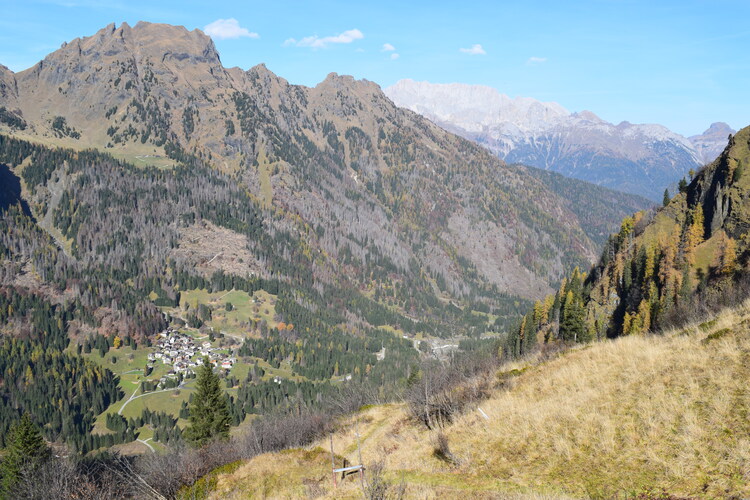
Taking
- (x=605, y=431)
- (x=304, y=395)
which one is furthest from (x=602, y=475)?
(x=304, y=395)

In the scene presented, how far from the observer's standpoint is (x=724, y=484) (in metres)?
14.8

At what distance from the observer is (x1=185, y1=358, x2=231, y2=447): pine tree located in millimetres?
60188

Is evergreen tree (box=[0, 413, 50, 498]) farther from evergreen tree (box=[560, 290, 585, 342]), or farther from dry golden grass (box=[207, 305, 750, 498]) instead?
evergreen tree (box=[560, 290, 585, 342])

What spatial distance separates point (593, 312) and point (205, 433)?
100831 millimetres

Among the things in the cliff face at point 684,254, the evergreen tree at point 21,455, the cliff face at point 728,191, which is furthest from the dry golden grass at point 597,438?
the cliff face at point 728,191

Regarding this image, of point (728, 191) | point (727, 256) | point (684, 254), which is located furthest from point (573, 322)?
point (728, 191)

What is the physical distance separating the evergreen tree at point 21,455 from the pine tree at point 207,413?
1947cm

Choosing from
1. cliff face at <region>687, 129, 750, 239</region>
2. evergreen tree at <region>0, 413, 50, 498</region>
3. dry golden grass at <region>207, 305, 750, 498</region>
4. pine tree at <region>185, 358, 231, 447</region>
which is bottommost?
evergreen tree at <region>0, 413, 50, 498</region>

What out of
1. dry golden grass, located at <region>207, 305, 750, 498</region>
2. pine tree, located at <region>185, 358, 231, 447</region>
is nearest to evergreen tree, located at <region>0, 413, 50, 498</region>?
pine tree, located at <region>185, 358, 231, 447</region>

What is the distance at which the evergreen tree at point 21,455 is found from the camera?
190ft

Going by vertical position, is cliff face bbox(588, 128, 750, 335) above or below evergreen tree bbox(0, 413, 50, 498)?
above

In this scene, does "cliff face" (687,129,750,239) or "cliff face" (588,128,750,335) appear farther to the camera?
"cliff face" (687,129,750,239)

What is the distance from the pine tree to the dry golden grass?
31.1 metres

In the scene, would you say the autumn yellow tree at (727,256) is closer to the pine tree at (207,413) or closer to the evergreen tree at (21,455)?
the pine tree at (207,413)
